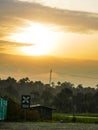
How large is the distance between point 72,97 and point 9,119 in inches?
3042

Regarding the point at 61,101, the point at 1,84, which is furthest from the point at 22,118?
the point at 1,84

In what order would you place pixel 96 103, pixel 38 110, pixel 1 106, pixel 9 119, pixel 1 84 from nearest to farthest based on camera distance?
1. pixel 1 106
2. pixel 9 119
3. pixel 38 110
4. pixel 96 103
5. pixel 1 84

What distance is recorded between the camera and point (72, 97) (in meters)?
151

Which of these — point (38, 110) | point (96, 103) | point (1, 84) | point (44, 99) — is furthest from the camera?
point (1, 84)

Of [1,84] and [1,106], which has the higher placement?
[1,84]

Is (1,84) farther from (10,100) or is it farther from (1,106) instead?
(1,106)

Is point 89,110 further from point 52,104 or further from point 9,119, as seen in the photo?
point 9,119

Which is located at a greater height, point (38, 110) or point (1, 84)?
point (1, 84)

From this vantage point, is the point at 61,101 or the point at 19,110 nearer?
the point at 19,110

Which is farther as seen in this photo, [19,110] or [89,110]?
[89,110]

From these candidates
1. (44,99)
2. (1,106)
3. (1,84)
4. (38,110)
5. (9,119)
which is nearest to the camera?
(1,106)

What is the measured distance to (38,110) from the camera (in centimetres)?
8788

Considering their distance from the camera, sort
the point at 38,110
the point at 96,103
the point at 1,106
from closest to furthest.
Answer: the point at 1,106 < the point at 38,110 < the point at 96,103

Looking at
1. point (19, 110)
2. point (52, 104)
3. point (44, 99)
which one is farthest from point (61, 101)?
point (19, 110)
